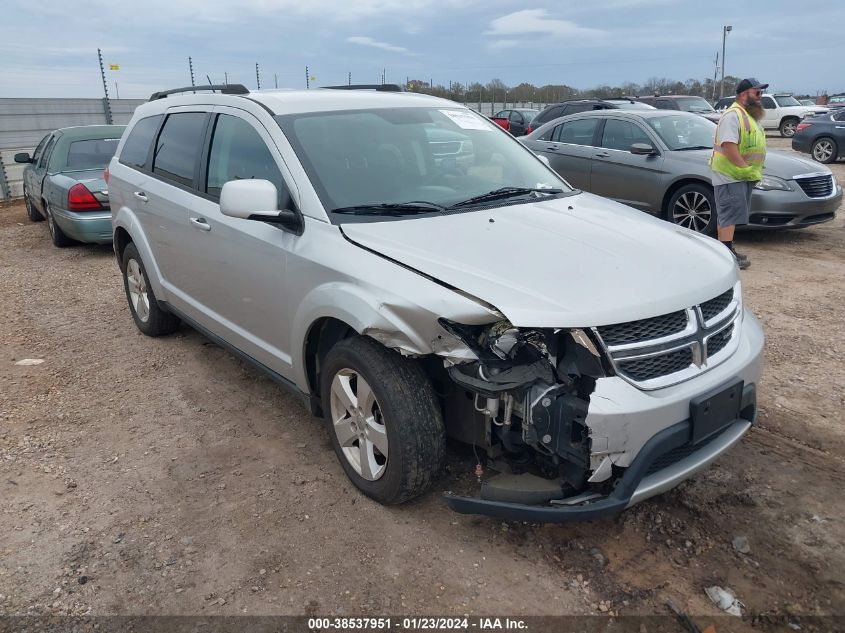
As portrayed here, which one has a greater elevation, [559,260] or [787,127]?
[787,127]

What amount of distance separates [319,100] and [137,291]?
2709mm

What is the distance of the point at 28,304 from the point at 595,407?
253 inches

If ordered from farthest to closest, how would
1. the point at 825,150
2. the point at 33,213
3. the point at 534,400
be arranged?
the point at 825,150, the point at 33,213, the point at 534,400

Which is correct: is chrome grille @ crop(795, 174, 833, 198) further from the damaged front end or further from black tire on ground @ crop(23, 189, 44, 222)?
black tire on ground @ crop(23, 189, 44, 222)

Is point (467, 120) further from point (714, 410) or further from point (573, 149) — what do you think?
point (573, 149)

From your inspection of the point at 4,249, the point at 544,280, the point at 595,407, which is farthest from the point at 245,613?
the point at 4,249

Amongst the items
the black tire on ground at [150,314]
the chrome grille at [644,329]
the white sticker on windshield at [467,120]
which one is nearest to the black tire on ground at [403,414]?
the chrome grille at [644,329]

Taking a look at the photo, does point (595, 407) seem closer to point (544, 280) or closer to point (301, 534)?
point (544, 280)

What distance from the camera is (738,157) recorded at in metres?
6.66

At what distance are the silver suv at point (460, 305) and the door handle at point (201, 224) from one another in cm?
1

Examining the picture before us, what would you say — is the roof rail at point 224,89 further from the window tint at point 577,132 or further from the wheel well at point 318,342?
the window tint at point 577,132

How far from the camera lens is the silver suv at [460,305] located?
246 centimetres

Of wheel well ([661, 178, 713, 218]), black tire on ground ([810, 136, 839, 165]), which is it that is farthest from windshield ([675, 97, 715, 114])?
wheel well ([661, 178, 713, 218])

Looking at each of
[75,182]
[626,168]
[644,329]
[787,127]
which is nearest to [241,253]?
[644,329]
